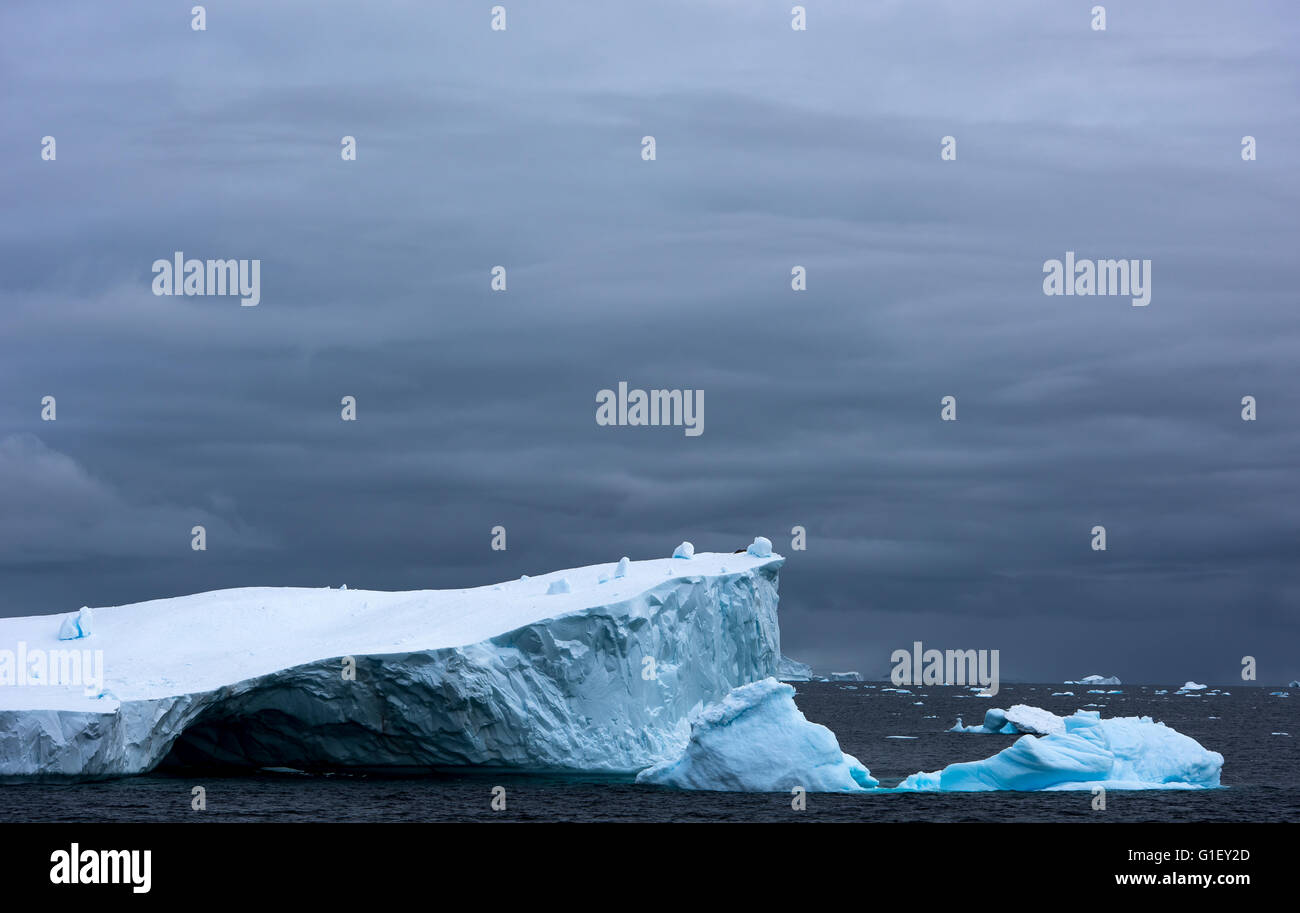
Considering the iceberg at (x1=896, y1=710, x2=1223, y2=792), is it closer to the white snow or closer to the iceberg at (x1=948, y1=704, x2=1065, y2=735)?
the white snow

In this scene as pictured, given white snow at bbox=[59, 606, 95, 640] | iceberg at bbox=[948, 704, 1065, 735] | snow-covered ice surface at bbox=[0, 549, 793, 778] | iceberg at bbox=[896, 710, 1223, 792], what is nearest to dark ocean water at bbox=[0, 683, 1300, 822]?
iceberg at bbox=[896, 710, 1223, 792]

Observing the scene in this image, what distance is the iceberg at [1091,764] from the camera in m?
28.1

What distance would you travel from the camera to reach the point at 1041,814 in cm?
2517

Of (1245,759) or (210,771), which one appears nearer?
(210,771)

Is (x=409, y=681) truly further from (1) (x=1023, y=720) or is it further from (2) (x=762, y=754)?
(1) (x=1023, y=720)

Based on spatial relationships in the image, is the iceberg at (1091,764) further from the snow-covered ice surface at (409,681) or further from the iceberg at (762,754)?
the snow-covered ice surface at (409,681)

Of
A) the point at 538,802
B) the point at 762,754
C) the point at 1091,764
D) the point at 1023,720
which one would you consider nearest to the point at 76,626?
the point at 538,802

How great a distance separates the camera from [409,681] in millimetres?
28578
